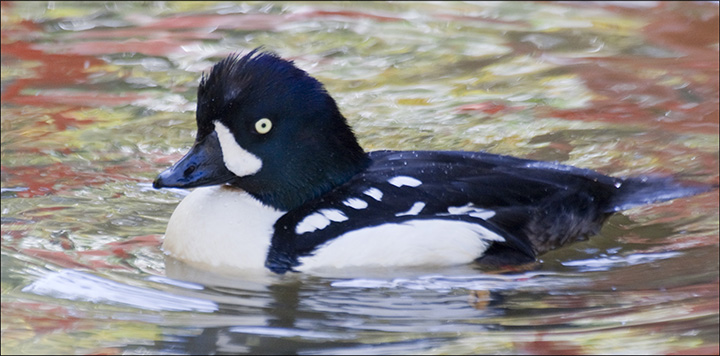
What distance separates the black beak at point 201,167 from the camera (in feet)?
19.5

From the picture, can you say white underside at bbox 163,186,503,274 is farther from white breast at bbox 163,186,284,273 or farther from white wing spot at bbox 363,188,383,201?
white wing spot at bbox 363,188,383,201

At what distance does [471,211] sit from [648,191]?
4.06ft

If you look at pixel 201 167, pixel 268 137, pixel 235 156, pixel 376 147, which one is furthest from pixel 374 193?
pixel 376 147

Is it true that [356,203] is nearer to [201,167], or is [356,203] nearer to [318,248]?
[318,248]

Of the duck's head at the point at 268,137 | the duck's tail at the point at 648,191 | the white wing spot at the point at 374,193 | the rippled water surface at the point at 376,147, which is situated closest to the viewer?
the rippled water surface at the point at 376,147

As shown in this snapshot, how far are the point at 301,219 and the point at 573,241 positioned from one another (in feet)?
5.32

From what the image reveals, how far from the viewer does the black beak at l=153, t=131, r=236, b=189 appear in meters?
5.94

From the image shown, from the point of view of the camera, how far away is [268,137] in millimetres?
5980

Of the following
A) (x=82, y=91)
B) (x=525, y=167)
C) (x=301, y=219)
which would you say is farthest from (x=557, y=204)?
(x=82, y=91)

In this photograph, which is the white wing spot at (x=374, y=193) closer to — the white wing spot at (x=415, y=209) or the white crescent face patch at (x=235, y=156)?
the white wing spot at (x=415, y=209)

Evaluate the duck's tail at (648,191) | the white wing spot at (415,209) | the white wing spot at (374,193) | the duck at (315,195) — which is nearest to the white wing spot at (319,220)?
the duck at (315,195)

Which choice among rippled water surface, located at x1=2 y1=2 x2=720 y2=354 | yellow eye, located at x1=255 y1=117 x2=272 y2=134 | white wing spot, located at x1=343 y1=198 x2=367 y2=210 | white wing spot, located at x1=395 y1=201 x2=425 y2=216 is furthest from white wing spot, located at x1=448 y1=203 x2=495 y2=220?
yellow eye, located at x1=255 y1=117 x2=272 y2=134

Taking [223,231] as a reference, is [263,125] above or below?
above

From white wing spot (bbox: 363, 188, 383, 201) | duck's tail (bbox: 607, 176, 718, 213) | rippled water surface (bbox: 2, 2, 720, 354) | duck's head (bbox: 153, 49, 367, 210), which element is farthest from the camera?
duck's tail (bbox: 607, 176, 718, 213)
